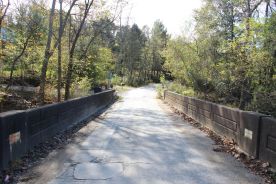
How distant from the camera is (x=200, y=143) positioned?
34.6ft

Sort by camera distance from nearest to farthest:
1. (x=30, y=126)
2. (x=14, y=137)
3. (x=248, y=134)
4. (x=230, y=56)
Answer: (x=14, y=137), (x=248, y=134), (x=30, y=126), (x=230, y=56)

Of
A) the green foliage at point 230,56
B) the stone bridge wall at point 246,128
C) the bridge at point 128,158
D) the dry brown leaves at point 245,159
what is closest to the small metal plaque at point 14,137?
the bridge at point 128,158

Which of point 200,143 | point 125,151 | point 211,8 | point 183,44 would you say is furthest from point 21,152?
point 183,44

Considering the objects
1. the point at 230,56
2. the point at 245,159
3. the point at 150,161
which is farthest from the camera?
the point at 230,56

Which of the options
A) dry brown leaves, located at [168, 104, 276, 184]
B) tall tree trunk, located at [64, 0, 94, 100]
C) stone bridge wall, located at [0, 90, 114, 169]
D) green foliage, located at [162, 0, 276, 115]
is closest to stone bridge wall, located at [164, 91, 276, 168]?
dry brown leaves, located at [168, 104, 276, 184]

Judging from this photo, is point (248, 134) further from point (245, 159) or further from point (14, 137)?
point (14, 137)

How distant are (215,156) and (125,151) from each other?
2.17 meters

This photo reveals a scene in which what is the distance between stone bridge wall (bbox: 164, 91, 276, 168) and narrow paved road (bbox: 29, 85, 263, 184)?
0.49 metres

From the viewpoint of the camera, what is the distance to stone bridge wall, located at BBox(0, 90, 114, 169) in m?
7.06

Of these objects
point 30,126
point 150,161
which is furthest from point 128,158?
point 30,126

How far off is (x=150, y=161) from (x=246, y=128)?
246 cm

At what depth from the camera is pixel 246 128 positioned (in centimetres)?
876

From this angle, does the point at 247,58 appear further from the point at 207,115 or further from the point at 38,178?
the point at 38,178

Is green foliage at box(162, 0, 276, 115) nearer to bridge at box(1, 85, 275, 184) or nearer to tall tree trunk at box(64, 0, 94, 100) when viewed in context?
bridge at box(1, 85, 275, 184)
